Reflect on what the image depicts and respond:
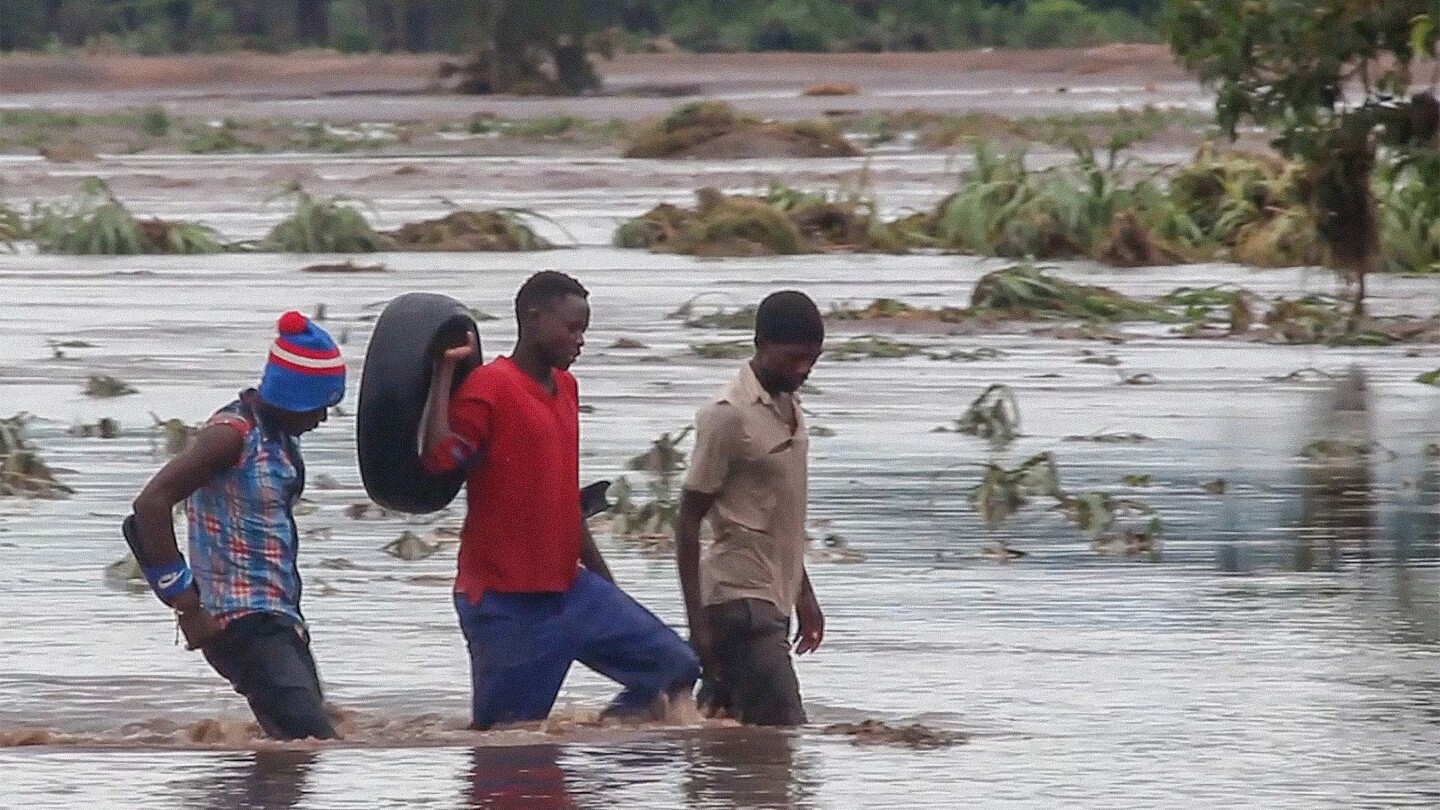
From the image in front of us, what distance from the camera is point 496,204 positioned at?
142 feet

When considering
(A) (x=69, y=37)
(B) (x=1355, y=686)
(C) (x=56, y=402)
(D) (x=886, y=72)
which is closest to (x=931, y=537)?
(B) (x=1355, y=686)

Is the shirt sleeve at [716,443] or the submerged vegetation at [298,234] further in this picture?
the submerged vegetation at [298,234]

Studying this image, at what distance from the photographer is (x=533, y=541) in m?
8.70

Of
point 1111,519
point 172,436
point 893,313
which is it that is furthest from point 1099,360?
point 1111,519

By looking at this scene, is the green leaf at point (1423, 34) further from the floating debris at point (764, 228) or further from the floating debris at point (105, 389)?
the floating debris at point (764, 228)

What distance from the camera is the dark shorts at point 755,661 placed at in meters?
8.99

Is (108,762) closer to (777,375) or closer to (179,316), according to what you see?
(777,375)

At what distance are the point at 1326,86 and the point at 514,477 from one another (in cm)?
1521

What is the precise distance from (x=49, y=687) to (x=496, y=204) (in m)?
33.4

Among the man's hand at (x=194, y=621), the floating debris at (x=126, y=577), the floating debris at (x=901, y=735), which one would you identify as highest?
the man's hand at (x=194, y=621)

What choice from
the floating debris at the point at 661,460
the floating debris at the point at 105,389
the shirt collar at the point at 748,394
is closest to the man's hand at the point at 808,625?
the shirt collar at the point at 748,394

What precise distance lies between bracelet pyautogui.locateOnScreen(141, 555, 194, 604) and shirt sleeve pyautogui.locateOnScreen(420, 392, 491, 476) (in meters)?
0.65

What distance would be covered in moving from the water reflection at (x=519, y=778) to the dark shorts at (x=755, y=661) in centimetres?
56

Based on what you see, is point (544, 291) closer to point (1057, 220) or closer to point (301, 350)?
point (301, 350)
